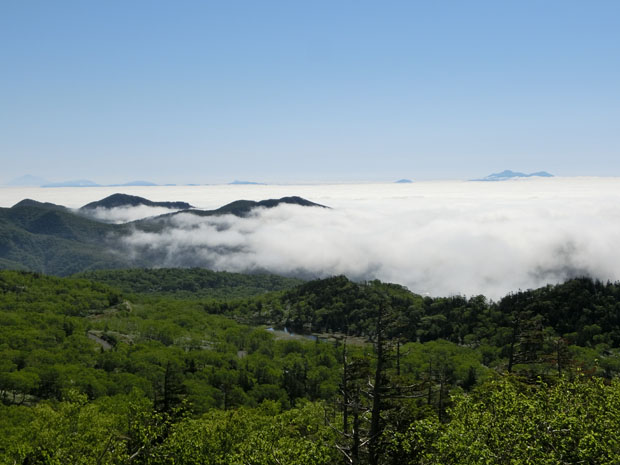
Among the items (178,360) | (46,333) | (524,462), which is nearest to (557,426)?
(524,462)

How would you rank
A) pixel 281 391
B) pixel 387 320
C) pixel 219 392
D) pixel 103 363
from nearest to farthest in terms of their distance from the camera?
1. pixel 387 320
2. pixel 219 392
3. pixel 281 391
4. pixel 103 363

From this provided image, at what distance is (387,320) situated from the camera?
30.6 metres

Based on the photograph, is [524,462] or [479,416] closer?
[524,462]

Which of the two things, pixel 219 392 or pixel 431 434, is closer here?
pixel 431 434

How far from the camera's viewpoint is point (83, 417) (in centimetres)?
5391

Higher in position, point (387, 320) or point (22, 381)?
point (387, 320)

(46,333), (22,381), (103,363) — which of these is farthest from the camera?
(46,333)

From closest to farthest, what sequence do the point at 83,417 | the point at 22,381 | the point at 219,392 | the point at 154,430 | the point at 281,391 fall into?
the point at 154,430 < the point at 83,417 < the point at 22,381 < the point at 219,392 < the point at 281,391

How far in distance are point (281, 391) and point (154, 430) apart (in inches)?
4830

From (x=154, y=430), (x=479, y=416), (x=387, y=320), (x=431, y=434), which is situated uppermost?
(x=387, y=320)

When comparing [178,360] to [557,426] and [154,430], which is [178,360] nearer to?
[154,430]

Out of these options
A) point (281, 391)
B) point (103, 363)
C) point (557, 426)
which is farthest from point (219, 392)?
point (557, 426)

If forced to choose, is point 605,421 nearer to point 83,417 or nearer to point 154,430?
point 154,430

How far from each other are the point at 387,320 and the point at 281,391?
140 metres
